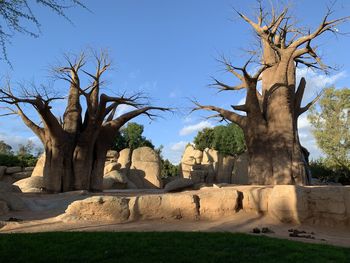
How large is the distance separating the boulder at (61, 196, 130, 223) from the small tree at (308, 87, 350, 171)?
84.3ft

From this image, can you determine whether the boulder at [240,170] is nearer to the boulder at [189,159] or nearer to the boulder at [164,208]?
the boulder at [189,159]

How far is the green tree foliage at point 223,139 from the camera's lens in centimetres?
4909

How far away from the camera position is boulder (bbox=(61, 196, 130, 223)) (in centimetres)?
950

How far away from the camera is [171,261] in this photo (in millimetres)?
5023

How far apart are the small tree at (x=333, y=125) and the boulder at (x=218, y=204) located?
24.1 m

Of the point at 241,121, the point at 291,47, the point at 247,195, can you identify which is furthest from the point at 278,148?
the point at 247,195

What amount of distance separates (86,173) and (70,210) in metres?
8.33

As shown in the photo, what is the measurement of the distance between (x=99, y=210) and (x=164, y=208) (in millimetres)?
1506

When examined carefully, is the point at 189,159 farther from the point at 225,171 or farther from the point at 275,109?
the point at 275,109

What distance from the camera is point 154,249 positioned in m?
5.61

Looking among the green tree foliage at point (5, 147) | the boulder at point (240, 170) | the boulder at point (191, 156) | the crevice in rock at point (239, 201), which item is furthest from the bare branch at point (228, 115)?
the green tree foliage at point (5, 147)

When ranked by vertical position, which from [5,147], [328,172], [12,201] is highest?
[5,147]

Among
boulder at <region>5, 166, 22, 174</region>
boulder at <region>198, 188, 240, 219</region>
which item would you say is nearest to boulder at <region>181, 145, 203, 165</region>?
boulder at <region>5, 166, 22, 174</region>

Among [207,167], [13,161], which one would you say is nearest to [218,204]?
[13,161]
